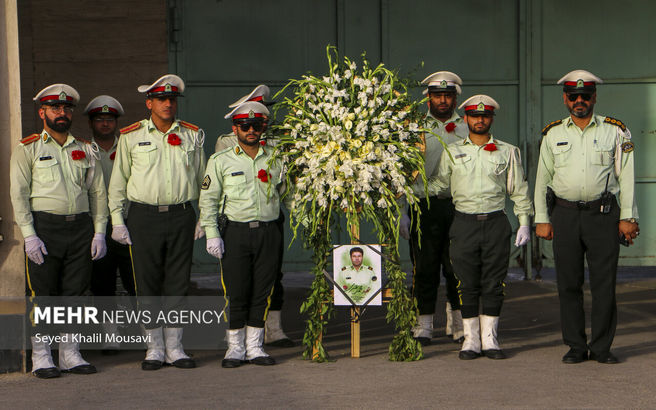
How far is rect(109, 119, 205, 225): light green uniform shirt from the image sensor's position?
6.81m

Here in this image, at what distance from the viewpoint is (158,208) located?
682 cm

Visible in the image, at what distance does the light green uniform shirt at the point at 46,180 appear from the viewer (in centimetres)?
656

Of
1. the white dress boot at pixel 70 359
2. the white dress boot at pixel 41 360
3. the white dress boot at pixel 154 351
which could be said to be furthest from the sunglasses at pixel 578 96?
the white dress boot at pixel 41 360

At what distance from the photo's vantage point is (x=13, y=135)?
7012 mm

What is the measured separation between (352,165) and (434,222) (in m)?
1.20

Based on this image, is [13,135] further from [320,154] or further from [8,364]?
[320,154]

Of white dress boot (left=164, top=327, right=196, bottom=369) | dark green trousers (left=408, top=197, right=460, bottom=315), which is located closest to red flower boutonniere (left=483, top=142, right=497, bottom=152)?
dark green trousers (left=408, top=197, right=460, bottom=315)

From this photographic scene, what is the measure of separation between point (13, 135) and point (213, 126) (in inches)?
171

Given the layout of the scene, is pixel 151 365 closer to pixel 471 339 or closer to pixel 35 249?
pixel 35 249

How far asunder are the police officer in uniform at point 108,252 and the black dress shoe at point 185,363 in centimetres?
82

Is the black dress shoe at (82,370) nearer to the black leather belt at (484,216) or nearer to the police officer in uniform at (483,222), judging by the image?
the police officer in uniform at (483,222)

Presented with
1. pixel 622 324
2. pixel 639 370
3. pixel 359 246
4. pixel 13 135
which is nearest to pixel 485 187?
pixel 359 246

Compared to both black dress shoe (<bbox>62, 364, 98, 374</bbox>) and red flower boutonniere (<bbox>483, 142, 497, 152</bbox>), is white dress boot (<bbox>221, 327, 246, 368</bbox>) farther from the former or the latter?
red flower boutonniere (<bbox>483, 142, 497, 152</bbox>)

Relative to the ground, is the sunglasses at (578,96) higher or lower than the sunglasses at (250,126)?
higher
